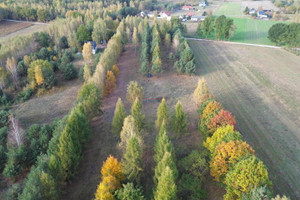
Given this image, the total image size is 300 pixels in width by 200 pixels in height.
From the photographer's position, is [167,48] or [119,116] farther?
[167,48]

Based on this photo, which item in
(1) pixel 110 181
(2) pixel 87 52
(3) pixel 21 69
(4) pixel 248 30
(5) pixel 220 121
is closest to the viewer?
(1) pixel 110 181

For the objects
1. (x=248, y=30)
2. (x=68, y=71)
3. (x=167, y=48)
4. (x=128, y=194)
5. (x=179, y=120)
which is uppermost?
(x=248, y=30)

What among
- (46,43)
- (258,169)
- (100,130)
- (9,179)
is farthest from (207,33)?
(9,179)

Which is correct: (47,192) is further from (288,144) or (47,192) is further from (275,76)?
(275,76)

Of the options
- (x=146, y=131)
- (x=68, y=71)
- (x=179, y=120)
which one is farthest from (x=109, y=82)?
(x=179, y=120)

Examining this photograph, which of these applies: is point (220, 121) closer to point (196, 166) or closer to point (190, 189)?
point (196, 166)

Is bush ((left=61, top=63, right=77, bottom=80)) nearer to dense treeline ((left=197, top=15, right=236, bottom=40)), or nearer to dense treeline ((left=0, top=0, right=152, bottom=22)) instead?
dense treeline ((left=0, top=0, right=152, bottom=22))

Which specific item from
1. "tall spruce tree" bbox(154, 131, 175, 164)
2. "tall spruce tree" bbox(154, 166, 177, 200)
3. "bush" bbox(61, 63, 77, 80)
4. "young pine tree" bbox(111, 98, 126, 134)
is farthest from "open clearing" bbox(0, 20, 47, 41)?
"tall spruce tree" bbox(154, 166, 177, 200)
